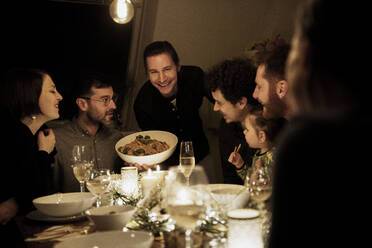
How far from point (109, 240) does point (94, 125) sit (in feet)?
6.22

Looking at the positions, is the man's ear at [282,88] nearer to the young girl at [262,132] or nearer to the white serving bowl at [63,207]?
the young girl at [262,132]

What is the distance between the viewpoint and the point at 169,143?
105 inches

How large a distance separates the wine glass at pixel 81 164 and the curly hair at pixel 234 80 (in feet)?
3.45

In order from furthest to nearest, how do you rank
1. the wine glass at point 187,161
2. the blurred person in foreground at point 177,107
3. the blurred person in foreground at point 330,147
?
the blurred person in foreground at point 177,107, the wine glass at point 187,161, the blurred person in foreground at point 330,147

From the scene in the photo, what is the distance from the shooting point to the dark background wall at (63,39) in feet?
12.2

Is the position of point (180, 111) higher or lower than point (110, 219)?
higher

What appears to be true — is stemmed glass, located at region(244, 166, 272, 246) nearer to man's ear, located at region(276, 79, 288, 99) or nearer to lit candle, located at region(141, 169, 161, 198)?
lit candle, located at region(141, 169, 161, 198)

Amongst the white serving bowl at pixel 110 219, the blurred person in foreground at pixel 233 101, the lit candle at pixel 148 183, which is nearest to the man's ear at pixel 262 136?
the blurred person in foreground at pixel 233 101

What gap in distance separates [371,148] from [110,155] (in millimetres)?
2530

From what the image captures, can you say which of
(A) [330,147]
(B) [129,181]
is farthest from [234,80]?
(A) [330,147]

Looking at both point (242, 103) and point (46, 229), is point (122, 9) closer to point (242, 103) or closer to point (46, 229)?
point (242, 103)

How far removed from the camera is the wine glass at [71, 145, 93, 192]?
1863 millimetres

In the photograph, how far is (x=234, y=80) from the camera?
2.79 meters

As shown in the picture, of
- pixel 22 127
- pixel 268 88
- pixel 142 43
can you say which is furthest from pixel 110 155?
pixel 142 43
